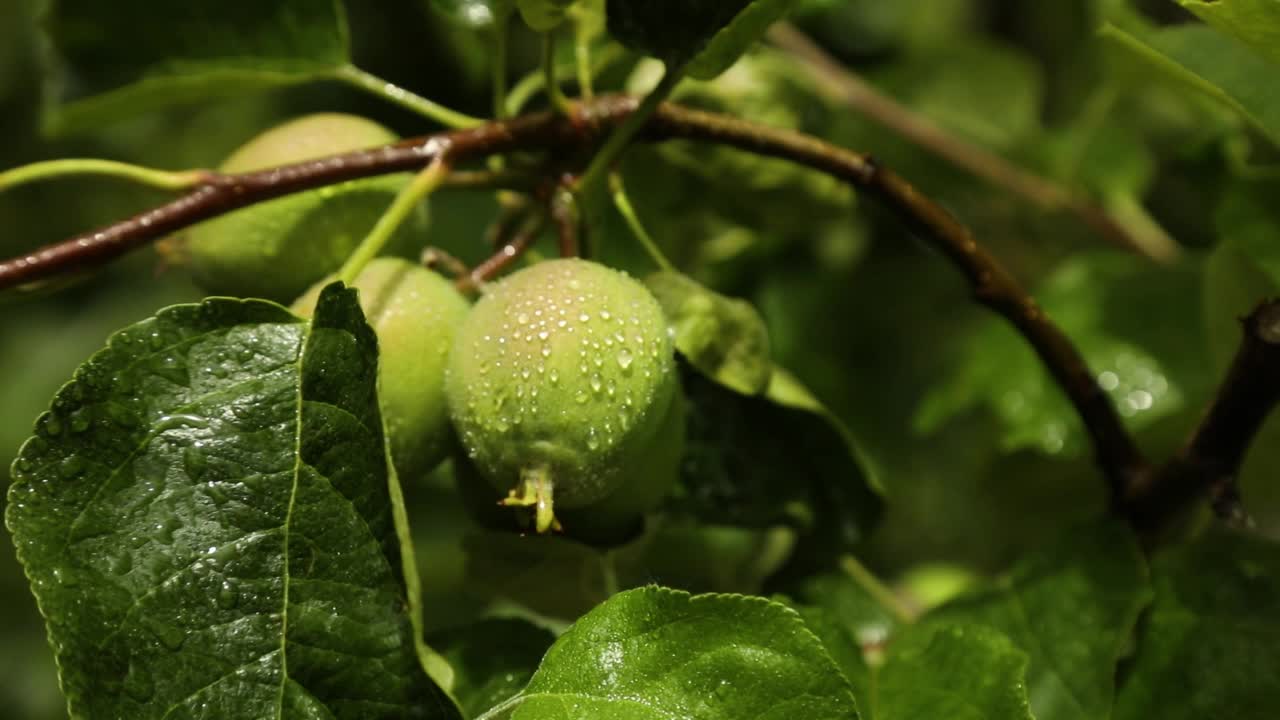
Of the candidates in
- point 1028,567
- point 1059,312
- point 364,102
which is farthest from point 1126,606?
point 364,102

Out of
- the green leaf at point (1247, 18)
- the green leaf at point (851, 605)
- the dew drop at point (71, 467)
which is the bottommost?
the green leaf at point (851, 605)

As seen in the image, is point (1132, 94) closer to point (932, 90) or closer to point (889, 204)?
point (932, 90)

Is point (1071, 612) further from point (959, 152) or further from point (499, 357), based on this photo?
point (959, 152)

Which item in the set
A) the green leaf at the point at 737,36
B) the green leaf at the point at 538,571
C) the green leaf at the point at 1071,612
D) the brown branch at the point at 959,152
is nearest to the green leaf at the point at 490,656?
the green leaf at the point at 538,571

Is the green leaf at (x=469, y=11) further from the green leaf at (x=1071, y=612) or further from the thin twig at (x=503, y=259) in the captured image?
the green leaf at (x=1071, y=612)

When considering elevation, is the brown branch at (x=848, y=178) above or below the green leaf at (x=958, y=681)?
above
